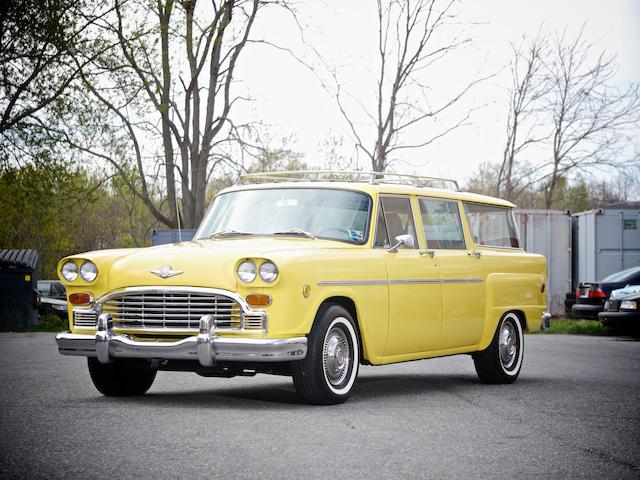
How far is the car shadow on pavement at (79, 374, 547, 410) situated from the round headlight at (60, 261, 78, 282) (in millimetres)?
1040

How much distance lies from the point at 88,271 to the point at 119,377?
989 millimetres

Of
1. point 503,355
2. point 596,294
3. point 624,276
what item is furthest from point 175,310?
point 624,276

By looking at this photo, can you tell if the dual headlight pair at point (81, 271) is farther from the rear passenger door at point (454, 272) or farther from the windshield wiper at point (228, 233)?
A: the rear passenger door at point (454, 272)

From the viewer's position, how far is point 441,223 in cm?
1109

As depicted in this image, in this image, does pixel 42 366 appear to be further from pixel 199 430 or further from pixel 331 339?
pixel 199 430

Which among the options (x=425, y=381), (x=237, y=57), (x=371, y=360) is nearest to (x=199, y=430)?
(x=371, y=360)

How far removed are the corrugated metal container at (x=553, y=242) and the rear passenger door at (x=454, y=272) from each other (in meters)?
16.8

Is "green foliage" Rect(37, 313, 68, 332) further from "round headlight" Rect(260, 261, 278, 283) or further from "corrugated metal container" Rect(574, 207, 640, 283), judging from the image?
"round headlight" Rect(260, 261, 278, 283)

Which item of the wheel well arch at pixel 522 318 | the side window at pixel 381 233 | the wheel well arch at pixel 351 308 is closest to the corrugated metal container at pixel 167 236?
the wheel well arch at pixel 522 318

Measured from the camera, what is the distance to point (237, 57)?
A: 31312mm

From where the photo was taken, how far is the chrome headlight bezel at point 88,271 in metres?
9.16

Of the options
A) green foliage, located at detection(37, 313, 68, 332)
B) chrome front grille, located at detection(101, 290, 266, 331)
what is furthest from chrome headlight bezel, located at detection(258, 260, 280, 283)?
green foliage, located at detection(37, 313, 68, 332)

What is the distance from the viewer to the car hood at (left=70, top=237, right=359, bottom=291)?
8.58 meters

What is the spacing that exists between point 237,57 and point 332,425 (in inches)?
966
